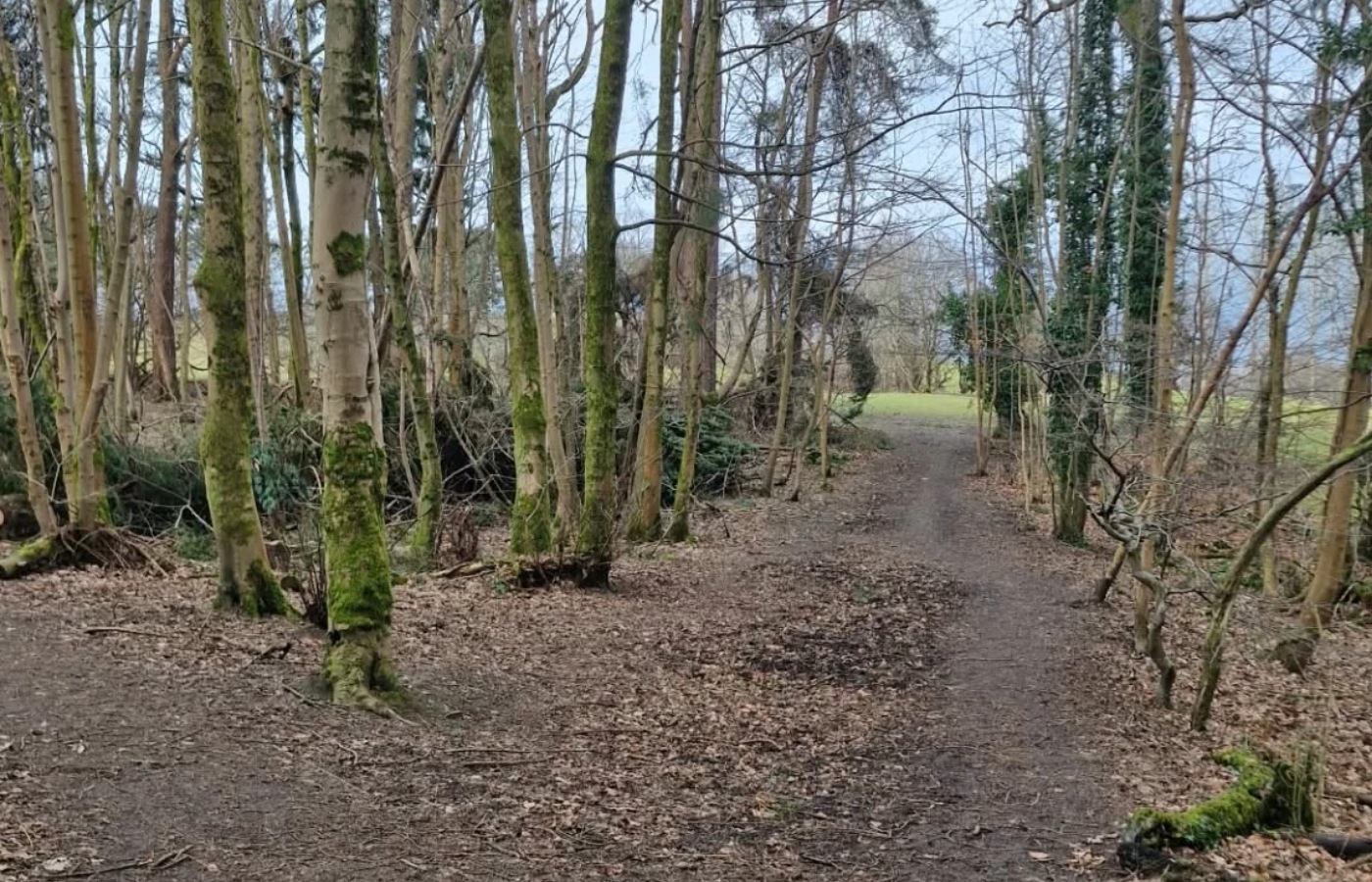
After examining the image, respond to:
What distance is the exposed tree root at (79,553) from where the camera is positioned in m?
7.80

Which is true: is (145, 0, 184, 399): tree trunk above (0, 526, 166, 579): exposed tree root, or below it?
above

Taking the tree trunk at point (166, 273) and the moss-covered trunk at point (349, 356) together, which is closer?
the moss-covered trunk at point (349, 356)

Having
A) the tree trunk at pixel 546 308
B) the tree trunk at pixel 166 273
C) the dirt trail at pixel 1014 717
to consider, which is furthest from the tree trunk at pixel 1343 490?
the tree trunk at pixel 166 273

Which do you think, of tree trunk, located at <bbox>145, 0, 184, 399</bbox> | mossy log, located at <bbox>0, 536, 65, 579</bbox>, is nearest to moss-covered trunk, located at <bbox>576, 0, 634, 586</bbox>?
mossy log, located at <bbox>0, 536, 65, 579</bbox>

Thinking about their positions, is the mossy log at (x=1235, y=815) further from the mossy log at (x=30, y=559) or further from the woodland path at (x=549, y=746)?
the mossy log at (x=30, y=559)

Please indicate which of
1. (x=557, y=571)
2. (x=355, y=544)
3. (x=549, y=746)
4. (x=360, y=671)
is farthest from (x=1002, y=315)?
(x=360, y=671)

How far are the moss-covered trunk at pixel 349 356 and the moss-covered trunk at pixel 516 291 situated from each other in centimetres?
437

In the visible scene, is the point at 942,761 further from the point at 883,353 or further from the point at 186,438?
the point at 883,353

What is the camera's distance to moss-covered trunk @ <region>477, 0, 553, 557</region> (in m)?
9.70

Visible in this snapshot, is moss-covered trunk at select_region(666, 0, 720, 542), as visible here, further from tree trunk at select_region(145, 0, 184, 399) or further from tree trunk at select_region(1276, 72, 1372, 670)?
tree trunk at select_region(145, 0, 184, 399)

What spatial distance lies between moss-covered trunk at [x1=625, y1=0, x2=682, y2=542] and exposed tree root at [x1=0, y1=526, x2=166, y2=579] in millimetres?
5828

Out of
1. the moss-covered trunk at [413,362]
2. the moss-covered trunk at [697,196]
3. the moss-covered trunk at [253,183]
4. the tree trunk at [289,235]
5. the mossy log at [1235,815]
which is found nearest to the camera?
the mossy log at [1235,815]

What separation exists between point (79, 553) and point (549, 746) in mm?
5054

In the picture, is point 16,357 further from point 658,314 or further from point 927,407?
point 927,407
